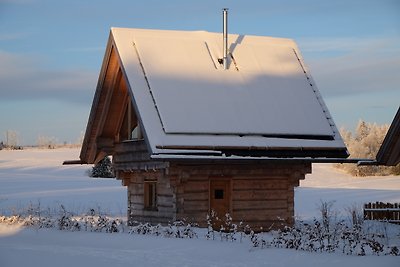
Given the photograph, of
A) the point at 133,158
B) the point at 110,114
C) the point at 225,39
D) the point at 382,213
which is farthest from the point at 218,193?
the point at 382,213

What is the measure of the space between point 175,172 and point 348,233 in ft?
23.7

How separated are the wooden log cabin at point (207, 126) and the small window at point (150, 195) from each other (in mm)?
53

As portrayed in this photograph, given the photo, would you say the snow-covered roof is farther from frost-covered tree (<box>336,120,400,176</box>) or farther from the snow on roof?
frost-covered tree (<box>336,120,400,176</box>)

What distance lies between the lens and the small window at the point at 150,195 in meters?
24.8

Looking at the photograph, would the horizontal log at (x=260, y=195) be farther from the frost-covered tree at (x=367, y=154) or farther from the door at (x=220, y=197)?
the frost-covered tree at (x=367, y=154)

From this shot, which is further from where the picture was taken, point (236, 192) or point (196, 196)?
point (236, 192)

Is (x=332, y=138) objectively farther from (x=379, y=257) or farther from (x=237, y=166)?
(x=379, y=257)

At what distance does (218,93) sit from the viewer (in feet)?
78.3

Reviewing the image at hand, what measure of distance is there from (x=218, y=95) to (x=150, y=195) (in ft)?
14.7

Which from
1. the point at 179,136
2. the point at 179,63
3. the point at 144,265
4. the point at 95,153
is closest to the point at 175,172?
the point at 179,136

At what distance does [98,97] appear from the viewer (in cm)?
2486

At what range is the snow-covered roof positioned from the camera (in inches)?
861

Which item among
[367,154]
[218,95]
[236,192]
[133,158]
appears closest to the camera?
[236,192]

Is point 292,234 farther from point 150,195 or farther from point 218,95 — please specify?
point 150,195
